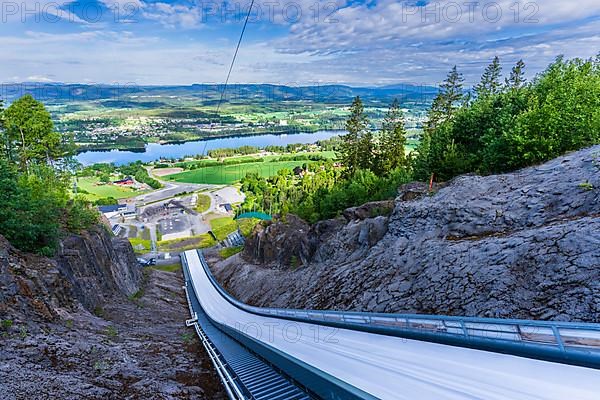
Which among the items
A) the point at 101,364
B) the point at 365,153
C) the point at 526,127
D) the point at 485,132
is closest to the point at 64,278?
the point at 101,364

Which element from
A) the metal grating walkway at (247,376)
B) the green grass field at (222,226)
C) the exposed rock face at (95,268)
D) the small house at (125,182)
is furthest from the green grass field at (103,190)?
the metal grating walkway at (247,376)

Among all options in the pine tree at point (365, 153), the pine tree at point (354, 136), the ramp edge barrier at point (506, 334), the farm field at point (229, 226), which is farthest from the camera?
the farm field at point (229, 226)

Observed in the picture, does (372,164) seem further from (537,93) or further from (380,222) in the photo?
(380,222)

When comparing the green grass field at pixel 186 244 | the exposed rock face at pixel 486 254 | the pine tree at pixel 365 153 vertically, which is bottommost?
the green grass field at pixel 186 244

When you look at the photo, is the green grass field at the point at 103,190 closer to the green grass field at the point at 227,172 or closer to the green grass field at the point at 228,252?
the green grass field at the point at 227,172

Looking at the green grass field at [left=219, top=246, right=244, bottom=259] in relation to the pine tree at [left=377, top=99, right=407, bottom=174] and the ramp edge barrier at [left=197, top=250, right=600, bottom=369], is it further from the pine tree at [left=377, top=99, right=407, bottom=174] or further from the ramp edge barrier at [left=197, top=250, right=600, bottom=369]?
the ramp edge barrier at [left=197, top=250, right=600, bottom=369]

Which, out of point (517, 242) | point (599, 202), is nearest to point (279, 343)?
point (517, 242)

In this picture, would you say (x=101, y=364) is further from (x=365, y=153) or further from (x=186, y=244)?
(x=186, y=244)
